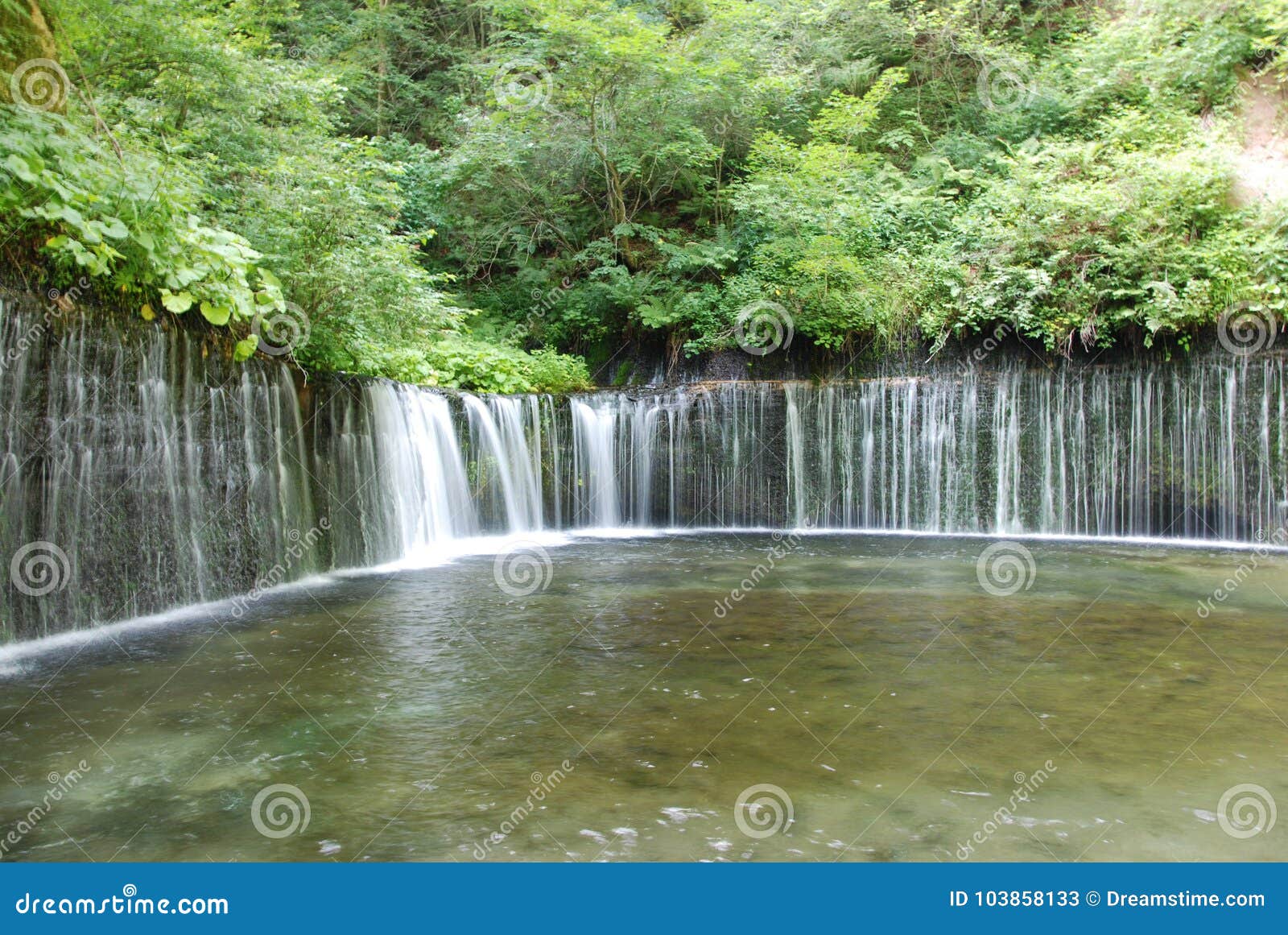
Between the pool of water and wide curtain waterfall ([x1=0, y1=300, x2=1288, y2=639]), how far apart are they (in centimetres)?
82

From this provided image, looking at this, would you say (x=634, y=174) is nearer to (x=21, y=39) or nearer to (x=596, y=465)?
(x=596, y=465)

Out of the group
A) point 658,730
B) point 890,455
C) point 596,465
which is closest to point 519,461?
point 596,465

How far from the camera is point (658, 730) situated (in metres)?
5.03

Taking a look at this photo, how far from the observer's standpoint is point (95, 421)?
727 centimetres

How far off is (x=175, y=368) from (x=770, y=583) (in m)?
6.19

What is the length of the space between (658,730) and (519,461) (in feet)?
33.6

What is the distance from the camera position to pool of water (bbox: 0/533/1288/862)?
3773 mm

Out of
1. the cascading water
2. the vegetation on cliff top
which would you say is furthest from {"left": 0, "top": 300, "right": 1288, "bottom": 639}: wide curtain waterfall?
the vegetation on cliff top

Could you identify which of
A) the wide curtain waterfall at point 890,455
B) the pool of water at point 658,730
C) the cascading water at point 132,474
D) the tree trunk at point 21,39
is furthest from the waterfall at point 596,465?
the tree trunk at point 21,39

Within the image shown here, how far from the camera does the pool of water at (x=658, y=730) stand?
377 centimetres

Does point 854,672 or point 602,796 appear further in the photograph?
point 854,672

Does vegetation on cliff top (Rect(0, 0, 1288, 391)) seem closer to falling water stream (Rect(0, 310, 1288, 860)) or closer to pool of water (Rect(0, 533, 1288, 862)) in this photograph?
falling water stream (Rect(0, 310, 1288, 860))

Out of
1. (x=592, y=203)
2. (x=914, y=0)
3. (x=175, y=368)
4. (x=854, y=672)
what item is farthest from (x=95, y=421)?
(x=914, y=0)

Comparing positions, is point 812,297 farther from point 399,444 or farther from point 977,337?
point 399,444
